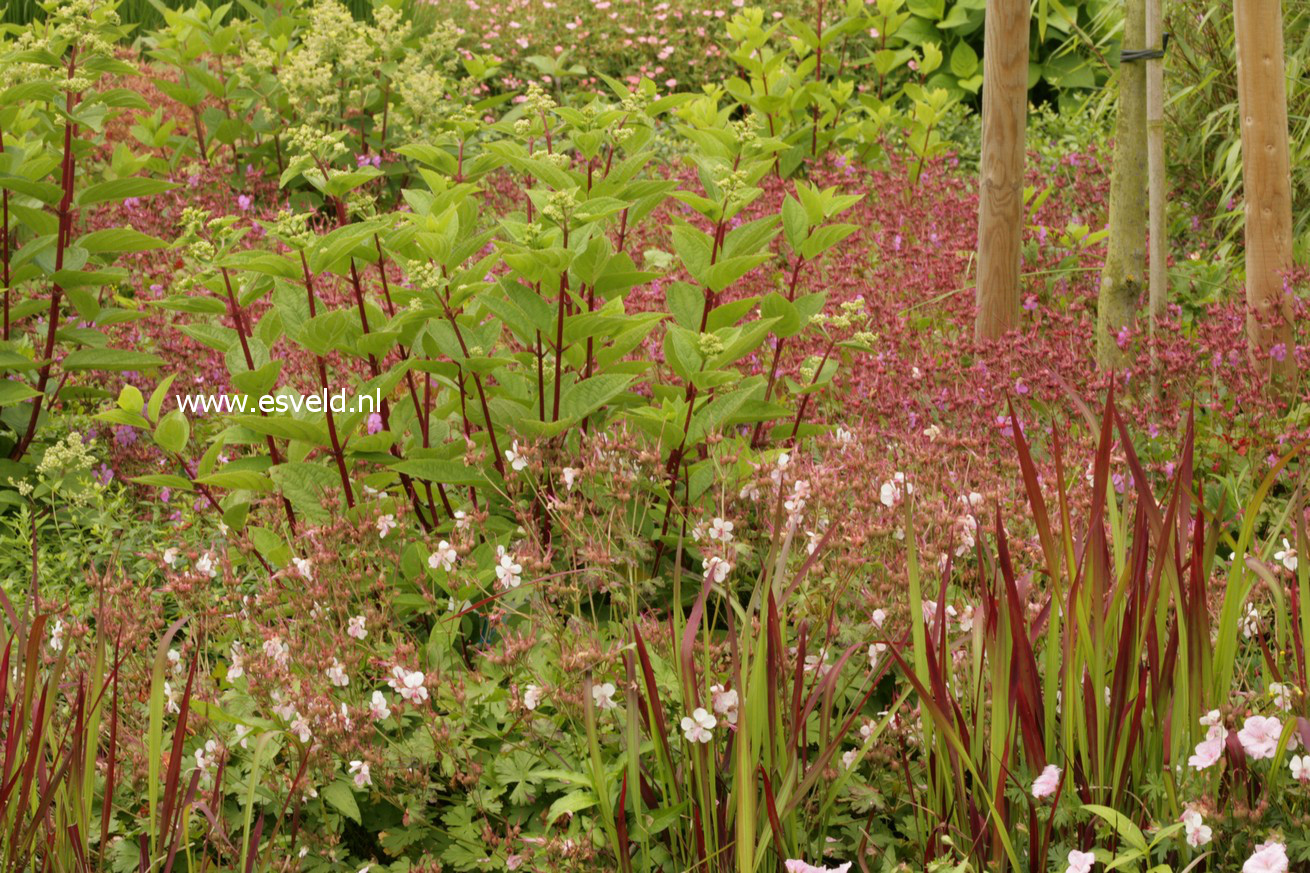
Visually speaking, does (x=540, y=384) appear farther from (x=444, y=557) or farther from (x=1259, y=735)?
(x=1259, y=735)

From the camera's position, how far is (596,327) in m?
2.59

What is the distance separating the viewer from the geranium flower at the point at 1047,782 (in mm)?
1796

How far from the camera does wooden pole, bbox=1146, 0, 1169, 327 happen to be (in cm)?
390

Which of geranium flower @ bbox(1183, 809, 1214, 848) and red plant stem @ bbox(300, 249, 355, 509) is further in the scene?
red plant stem @ bbox(300, 249, 355, 509)

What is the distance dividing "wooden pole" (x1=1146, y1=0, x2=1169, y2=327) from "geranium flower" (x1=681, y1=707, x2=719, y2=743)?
2.54 metres

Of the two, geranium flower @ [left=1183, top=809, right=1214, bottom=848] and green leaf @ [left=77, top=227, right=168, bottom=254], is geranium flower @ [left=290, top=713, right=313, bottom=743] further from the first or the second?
green leaf @ [left=77, top=227, right=168, bottom=254]

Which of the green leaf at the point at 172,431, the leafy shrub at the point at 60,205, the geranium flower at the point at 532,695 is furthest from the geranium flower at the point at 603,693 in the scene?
the leafy shrub at the point at 60,205

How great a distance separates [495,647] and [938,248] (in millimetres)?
3311

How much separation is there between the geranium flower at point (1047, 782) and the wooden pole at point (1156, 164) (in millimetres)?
2381

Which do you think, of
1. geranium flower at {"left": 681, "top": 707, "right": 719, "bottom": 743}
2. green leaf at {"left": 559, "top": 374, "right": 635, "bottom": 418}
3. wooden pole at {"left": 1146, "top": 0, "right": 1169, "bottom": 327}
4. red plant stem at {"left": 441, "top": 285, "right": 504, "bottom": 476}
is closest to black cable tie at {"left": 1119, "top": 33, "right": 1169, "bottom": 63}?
wooden pole at {"left": 1146, "top": 0, "right": 1169, "bottom": 327}

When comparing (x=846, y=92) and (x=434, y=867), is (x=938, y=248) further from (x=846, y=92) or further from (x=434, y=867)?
(x=434, y=867)

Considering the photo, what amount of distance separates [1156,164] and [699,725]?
2876mm

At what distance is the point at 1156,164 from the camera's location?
3996mm

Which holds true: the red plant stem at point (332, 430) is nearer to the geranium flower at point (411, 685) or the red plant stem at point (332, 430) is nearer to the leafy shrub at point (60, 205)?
the geranium flower at point (411, 685)
